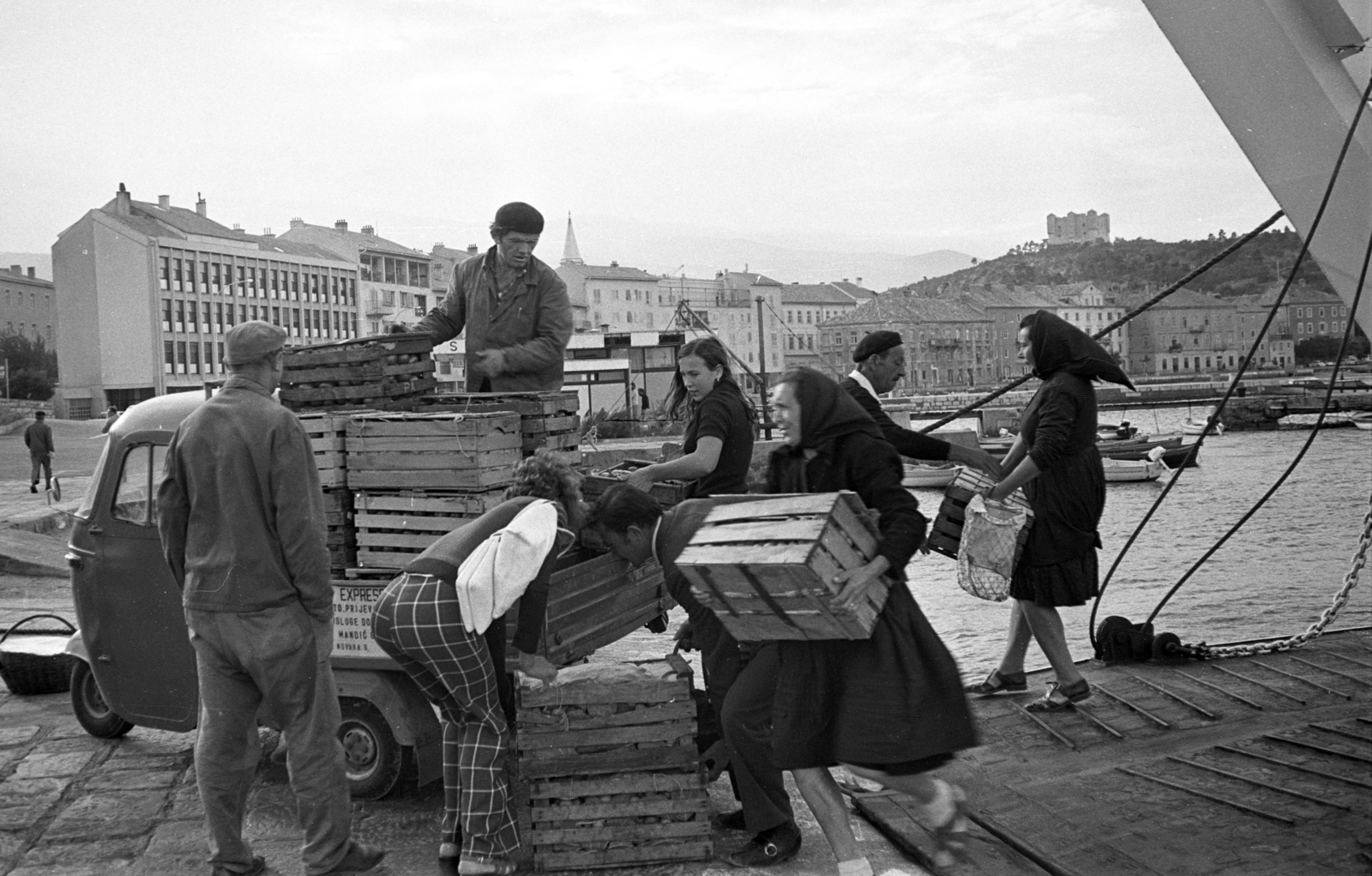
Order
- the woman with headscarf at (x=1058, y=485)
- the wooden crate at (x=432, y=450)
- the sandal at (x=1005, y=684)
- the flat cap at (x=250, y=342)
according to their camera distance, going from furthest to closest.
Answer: the sandal at (x=1005, y=684), the woman with headscarf at (x=1058, y=485), the wooden crate at (x=432, y=450), the flat cap at (x=250, y=342)

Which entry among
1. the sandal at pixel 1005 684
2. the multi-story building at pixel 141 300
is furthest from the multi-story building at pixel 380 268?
the sandal at pixel 1005 684

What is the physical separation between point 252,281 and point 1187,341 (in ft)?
423

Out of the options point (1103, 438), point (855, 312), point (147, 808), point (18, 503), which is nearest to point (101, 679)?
point (147, 808)

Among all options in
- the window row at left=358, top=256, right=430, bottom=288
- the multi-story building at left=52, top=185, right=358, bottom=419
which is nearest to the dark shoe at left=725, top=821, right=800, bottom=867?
the multi-story building at left=52, top=185, right=358, bottom=419

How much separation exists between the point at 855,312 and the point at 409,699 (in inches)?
6152

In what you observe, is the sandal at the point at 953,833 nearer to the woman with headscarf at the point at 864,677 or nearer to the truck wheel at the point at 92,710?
the woman with headscarf at the point at 864,677

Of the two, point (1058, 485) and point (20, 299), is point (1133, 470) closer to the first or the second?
point (1058, 485)

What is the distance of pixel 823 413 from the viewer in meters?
4.68

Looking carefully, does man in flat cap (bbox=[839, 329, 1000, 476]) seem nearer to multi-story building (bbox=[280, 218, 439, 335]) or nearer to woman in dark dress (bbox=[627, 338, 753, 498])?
woman in dark dress (bbox=[627, 338, 753, 498])

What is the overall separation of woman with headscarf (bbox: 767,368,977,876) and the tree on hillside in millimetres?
83059

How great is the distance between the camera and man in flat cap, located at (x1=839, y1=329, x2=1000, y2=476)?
6.57 meters

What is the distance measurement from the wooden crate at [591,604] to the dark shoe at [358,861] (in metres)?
1.00

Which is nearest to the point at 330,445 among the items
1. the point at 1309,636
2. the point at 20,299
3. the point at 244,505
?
the point at 244,505

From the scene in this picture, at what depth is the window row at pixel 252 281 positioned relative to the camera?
301 ft
